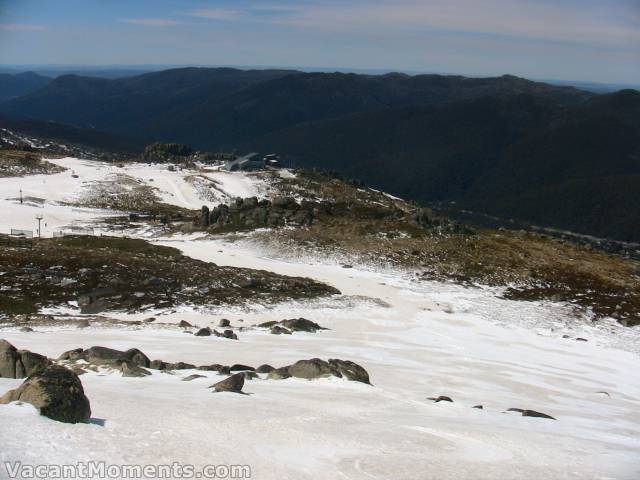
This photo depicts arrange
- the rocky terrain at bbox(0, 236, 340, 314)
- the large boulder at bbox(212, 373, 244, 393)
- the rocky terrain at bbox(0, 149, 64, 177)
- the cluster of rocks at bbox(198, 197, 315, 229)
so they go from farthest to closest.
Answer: the rocky terrain at bbox(0, 149, 64, 177)
the cluster of rocks at bbox(198, 197, 315, 229)
the rocky terrain at bbox(0, 236, 340, 314)
the large boulder at bbox(212, 373, 244, 393)

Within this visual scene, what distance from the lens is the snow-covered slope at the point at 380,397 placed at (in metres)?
14.1

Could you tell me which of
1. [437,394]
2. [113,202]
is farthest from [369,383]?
[113,202]

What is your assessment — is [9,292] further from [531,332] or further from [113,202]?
[113,202]

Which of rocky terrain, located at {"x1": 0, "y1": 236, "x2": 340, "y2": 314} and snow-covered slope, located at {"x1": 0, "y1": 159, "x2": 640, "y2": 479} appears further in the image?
rocky terrain, located at {"x1": 0, "y1": 236, "x2": 340, "y2": 314}

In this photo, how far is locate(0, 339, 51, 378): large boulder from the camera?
65.1 feet

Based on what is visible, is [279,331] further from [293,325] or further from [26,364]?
[26,364]

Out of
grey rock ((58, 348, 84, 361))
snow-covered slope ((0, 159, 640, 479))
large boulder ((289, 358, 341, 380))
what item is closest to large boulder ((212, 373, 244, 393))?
snow-covered slope ((0, 159, 640, 479))

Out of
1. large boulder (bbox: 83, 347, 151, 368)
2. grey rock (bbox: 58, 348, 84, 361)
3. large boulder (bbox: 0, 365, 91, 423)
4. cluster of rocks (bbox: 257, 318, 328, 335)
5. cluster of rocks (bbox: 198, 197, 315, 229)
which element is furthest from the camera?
cluster of rocks (bbox: 198, 197, 315, 229)

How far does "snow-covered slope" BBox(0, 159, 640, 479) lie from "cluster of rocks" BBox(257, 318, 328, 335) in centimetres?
101

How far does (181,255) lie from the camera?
48094 mm

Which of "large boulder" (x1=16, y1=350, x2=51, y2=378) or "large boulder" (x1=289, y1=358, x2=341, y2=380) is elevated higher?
"large boulder" (x1=16, y1=350, x2=51, y2=378)

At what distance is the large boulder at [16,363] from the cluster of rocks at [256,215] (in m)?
39.3

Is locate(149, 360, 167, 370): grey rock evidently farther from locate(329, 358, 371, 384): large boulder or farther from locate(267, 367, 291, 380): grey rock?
locate(329, 358, 371, 384): large boulder

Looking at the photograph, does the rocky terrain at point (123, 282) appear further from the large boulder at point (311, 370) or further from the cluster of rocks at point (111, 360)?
the large boulder at point (311, 370)
